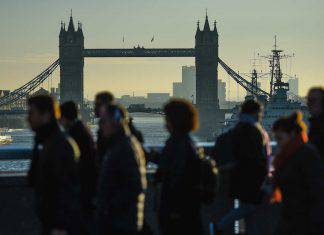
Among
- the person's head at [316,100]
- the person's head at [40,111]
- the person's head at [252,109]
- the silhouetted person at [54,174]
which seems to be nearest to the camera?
the silhouetted person at [54,174]

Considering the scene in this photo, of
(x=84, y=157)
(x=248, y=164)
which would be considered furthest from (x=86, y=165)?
(x=248, y=164)

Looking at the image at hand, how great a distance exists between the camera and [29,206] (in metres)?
5.67

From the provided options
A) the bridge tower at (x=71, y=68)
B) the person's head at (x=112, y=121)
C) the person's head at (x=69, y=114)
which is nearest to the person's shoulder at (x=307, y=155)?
the person's head at (x=112, y=121)

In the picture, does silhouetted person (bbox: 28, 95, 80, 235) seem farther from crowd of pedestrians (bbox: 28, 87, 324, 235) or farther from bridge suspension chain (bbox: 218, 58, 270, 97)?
bridge suspension chain (bbox: 218, 58, 270, 97)

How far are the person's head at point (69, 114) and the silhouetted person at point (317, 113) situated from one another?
1561 mm

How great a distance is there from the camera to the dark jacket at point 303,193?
162 inches

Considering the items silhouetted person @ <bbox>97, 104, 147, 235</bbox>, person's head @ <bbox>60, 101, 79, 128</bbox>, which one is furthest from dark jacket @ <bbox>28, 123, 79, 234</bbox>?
person's head @ <bbox>60, 101, 79, 128</bbox>

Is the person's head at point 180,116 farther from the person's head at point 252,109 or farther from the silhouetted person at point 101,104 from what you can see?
the person's head at point 252,109

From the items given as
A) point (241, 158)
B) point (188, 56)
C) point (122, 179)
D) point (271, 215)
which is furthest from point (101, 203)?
point (188, 56)

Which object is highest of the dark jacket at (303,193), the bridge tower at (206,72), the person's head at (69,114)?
the bridge tower at (206,72)

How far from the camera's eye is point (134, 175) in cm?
390

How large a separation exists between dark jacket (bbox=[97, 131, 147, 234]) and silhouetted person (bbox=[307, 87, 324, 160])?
161 cm

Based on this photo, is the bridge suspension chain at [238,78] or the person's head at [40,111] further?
the bridge suspension chain at [238,78]

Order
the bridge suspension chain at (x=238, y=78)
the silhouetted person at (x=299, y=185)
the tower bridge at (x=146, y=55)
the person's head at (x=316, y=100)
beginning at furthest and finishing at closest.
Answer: the tower bridge at (x=146, y=55), the bridge suspension chain at (x=238, y=78), the person's head at (x=316, y=100), the silhouetted person at (x=299, y=185)
